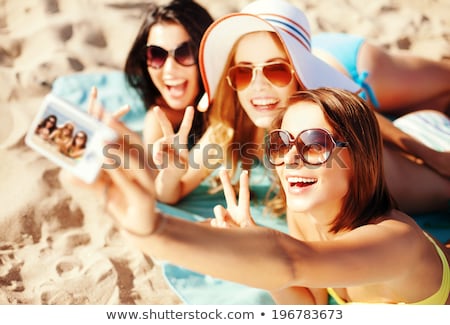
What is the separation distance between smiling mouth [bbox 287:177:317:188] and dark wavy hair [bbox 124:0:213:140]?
2.13 ft

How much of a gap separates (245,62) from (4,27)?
1.25 m

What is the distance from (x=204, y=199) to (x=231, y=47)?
1.60ft

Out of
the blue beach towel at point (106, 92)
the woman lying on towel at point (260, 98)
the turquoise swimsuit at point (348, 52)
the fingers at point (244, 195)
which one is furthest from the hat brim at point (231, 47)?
the blue beach towel at point (106, 92)

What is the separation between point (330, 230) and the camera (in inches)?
46.9

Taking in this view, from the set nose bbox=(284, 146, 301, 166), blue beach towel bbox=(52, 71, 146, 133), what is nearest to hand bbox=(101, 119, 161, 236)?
nose bbox=(284, 146, 301, 166)

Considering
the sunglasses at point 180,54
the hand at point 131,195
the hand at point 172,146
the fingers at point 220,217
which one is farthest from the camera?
the sunglasses at point 180,54

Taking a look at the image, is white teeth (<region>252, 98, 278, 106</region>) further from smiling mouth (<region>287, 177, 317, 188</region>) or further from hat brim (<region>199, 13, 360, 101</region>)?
smiling mouth (<region>287, 177, 317, 188</region>)

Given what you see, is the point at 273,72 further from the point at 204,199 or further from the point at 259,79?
the point at 204,199

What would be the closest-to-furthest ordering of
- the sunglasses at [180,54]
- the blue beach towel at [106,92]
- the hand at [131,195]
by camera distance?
1. the hand at [131,195]
2. the sunglasses at [180,54]
3. the blue beach towel at [106,92]

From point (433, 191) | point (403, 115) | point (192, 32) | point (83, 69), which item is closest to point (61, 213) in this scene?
point (192, 32)

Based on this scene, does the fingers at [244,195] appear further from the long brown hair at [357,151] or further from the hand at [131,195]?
the hand at [131,195]

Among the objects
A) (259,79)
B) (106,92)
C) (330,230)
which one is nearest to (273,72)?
(259,79)

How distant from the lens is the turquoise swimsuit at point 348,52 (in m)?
1.82
